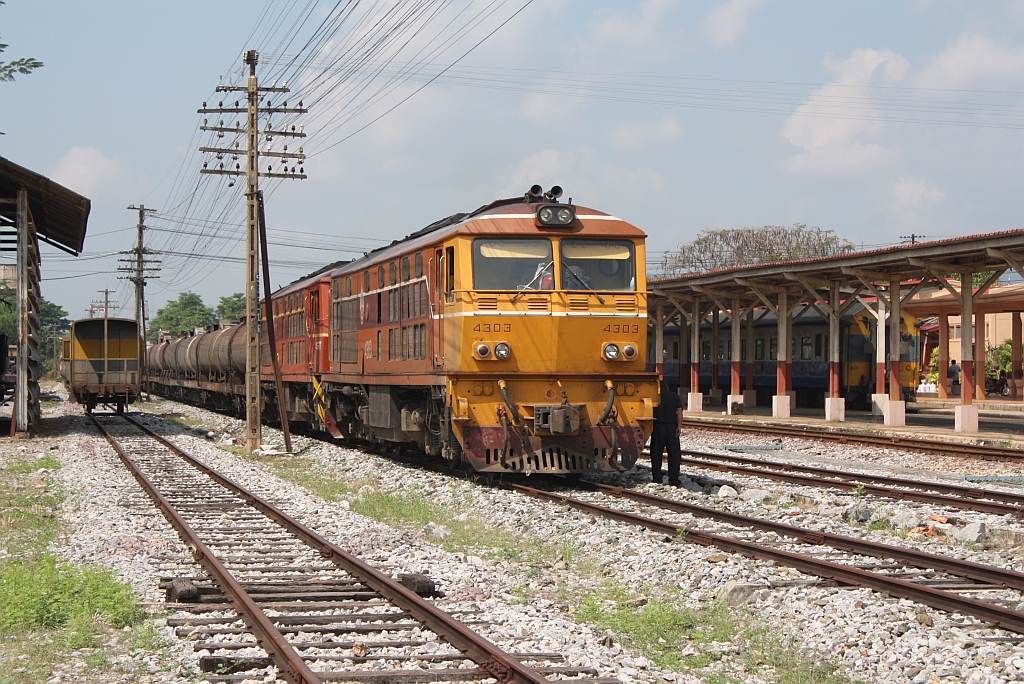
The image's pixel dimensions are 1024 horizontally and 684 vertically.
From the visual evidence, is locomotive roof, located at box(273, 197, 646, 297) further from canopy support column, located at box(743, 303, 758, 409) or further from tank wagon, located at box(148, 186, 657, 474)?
canopy support column, located at box(743, 303, 758, 409)

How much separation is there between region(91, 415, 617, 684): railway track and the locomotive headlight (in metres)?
5.21

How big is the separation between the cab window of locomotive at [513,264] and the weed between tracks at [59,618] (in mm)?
6107

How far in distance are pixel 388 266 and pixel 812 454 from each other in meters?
9.21

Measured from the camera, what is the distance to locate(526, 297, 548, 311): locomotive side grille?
13227 millimetres

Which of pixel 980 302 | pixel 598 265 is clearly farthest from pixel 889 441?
pixel 980 302

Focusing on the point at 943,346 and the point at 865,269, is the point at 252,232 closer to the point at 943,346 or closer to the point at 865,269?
the point at 865,269

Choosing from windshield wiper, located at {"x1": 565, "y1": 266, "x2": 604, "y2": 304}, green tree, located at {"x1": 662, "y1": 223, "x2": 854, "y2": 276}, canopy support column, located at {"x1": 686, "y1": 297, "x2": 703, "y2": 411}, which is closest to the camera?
windshield wiper, located at {"x1": 565, "y1": 266, "x2": 604, "y2": 304}

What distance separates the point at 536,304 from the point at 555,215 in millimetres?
1191

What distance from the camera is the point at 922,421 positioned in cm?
2955

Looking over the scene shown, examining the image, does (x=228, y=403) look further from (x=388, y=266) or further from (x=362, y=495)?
(x=362, y=495)

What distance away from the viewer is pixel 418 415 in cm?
1516

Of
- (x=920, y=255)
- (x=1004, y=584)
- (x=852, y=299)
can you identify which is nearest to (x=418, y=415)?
(x=1004, y=584)

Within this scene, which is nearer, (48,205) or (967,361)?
(967,361)

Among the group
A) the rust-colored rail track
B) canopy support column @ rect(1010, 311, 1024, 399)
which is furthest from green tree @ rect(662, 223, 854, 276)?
the rust-colored rail track
